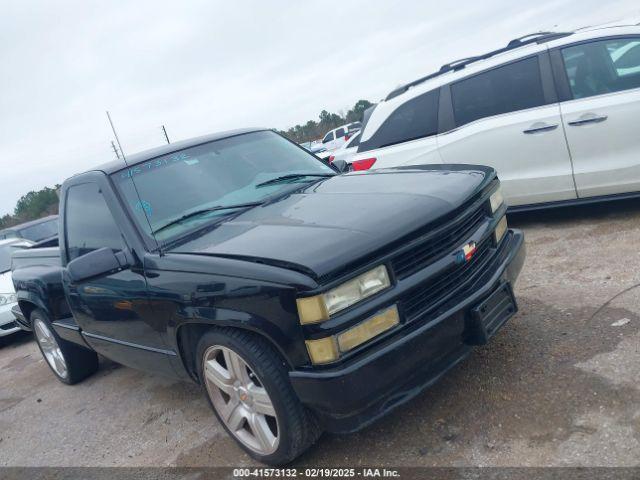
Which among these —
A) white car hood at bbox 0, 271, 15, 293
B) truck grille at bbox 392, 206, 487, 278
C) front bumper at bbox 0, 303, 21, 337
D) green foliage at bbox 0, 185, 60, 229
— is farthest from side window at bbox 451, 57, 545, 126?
green foliage at bbox 0, 185, 60, 229

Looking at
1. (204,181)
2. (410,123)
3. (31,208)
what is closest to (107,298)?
(204,181)

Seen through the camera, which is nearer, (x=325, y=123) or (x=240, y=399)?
(x=240, y=399)

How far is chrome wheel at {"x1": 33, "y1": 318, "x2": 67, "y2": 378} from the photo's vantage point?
201 inches

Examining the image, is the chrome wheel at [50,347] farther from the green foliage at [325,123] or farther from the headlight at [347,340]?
the green foliage at [325,123]

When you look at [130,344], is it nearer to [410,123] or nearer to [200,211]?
[200,211]

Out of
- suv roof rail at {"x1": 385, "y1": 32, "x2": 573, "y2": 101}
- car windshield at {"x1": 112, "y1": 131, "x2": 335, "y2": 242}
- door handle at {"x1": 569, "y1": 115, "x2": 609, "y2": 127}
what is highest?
suv roof rail at {"x1": 385, "y1": 32, "x2": 573, "y2": 101}

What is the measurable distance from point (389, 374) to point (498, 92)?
3.94 meters

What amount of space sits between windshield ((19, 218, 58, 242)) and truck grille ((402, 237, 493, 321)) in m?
11.7

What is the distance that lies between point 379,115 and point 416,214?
3.72 meters

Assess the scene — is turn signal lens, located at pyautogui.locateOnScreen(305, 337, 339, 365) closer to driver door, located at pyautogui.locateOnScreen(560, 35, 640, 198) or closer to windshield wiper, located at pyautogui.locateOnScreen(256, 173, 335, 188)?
windshield wiper, located at pyautogui.locateOnScreen(256, 173, 335, 188)

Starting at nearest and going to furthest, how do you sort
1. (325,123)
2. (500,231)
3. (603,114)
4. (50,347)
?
(500,231), (603,114), (50,347), (325,123)

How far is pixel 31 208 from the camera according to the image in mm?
42625

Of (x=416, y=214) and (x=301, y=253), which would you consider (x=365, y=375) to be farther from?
(x=416, y=214)

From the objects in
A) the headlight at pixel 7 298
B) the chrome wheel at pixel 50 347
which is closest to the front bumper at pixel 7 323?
the headlight at pixel 7 298
